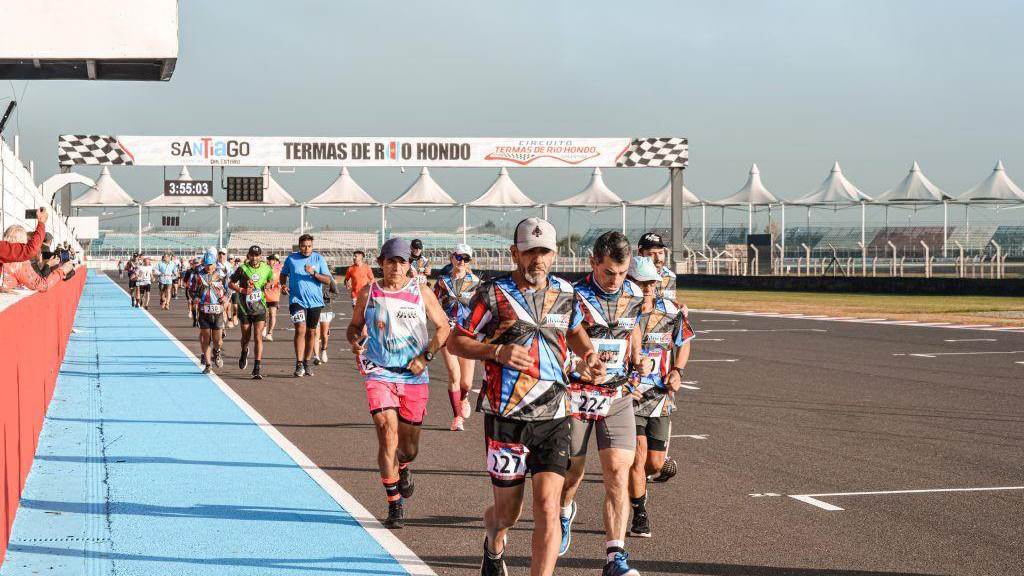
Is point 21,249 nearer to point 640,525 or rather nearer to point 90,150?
point 640,525

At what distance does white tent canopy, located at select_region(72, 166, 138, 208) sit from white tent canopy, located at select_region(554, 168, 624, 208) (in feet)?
88.5

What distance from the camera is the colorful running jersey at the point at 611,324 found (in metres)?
5.49

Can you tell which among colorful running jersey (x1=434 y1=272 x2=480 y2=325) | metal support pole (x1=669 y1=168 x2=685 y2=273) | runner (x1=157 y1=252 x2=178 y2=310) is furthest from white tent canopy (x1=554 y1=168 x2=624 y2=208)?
colorful running jersey (x1=434 y1=272 x2=480 y2=325)

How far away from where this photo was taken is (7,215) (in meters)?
14.4

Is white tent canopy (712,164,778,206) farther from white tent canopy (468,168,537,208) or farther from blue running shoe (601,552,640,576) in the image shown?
blue running shoe (601,552,640,576)

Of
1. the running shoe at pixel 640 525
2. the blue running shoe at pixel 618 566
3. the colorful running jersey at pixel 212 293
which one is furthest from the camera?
the colorful running jersey at pixel 212 293

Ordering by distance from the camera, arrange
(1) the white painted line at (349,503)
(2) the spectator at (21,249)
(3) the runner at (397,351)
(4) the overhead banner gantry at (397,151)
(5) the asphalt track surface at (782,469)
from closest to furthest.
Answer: (1) the white painted line at (349,503) → (5) the asphalt track surface at (782,469) → (3) the runner at (397,351) → (2) the spectator at (21,249) → (4) the overhead banner gantry at (397,151)

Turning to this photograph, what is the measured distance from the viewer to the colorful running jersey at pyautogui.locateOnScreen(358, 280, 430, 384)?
6.68 meters

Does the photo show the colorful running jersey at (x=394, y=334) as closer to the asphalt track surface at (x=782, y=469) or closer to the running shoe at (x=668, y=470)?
the asphalt track surface at (x=782, y=469)

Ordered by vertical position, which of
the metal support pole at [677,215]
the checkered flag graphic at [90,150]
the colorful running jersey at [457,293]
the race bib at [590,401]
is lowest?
the race bib at [590,401]

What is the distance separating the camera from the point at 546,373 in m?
4.79

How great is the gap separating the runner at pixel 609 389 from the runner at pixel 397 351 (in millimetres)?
1309

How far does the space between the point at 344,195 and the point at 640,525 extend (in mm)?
73325

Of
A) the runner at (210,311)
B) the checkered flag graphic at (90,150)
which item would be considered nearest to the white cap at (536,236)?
the runner at (210,311)
